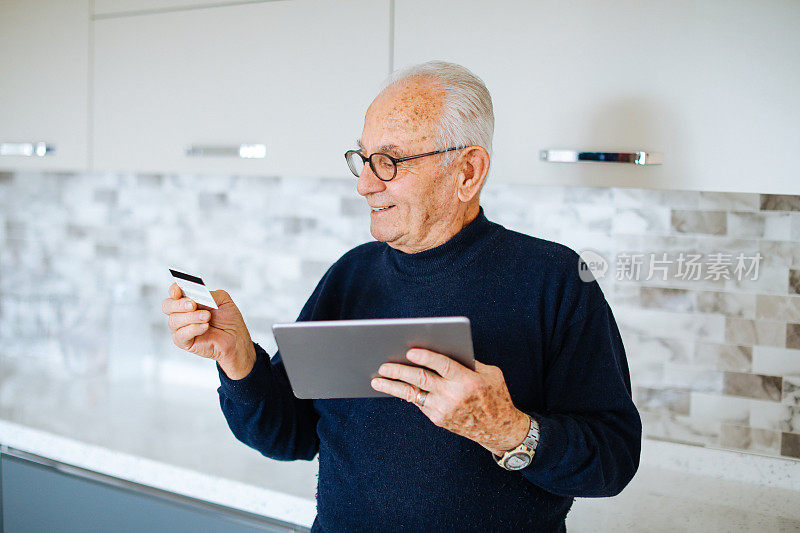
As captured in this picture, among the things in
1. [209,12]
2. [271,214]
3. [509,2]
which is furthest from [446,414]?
[271,214]

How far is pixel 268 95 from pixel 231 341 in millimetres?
709

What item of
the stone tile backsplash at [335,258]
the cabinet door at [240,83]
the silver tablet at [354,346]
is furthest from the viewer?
the stone tile backsplash at [335,258]

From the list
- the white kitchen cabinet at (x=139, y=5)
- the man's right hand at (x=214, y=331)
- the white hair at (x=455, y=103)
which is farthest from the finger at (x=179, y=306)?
the white kitchen cabinet at (x=139, y=5)

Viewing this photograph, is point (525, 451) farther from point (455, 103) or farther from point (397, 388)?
point (455, 103)

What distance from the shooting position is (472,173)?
107cm

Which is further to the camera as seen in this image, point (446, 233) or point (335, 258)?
point (335, 258)

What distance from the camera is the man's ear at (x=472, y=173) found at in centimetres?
105

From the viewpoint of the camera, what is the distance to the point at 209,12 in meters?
1.56

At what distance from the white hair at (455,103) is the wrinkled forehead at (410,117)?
0.01 metres

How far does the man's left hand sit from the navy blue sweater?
12cm

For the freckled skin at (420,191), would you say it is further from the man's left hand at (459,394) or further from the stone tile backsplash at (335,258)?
the stone tile backsplash at (335,258)

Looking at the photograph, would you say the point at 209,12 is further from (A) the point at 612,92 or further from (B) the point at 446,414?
(B) the point at 446,414

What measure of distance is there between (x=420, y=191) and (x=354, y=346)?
1.01 feet

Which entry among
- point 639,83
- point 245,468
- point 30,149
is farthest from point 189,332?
point 30,149
